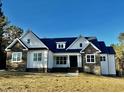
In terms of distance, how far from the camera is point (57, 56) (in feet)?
125

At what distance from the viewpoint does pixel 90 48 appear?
35531 mm

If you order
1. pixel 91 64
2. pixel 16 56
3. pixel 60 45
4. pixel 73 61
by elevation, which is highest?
pixel 60 45

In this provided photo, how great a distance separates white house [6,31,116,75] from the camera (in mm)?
34250

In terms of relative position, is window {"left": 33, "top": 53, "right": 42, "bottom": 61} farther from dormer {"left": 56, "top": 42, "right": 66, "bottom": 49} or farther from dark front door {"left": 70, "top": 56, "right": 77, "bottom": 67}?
dark front door {"left": 70, "top": 56, "right": 77, "bottom": 67}

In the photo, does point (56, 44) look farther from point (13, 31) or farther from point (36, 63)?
point (13, 31)

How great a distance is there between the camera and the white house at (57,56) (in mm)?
34250

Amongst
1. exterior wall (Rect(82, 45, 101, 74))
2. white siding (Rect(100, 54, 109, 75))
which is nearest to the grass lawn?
exterior wall (Rect(82, 45, 101, 74))

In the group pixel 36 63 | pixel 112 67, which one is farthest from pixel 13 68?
pixel 112 67

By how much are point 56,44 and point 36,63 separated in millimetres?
7321

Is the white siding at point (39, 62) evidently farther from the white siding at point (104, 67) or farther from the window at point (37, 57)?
the white siding at point (104, 67)

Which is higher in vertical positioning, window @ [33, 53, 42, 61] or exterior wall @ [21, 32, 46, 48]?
exterior wall @ [21, 32, 46, 48]

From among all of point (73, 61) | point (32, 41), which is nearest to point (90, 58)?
point (73, 61)

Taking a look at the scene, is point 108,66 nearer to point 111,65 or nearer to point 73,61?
point 111,65

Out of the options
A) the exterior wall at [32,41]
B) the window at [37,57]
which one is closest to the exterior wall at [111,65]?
the exterior wall at [32,41]
